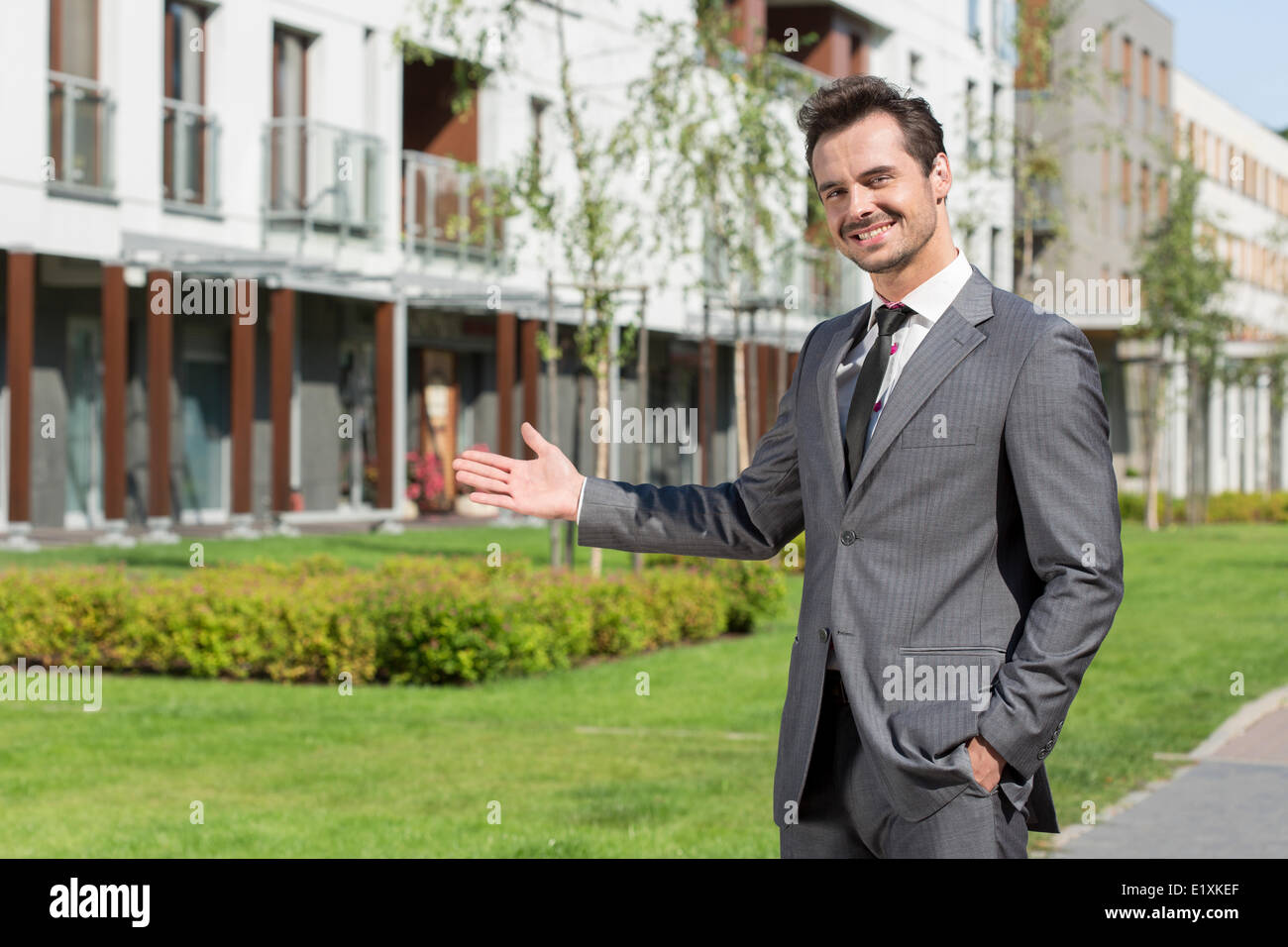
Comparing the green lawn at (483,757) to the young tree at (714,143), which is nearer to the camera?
the green lawn at (483,757)

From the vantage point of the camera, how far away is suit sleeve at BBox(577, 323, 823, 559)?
3.54 meters

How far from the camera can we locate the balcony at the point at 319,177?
24.8 m

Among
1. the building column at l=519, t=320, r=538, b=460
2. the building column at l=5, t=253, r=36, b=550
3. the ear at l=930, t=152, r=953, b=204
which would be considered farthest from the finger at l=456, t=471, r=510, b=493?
the building column at l=519, t=320, r=538, b=460

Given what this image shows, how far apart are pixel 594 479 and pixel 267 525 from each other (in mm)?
20913

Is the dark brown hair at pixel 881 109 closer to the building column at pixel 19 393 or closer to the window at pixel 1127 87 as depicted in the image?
the building column at pixel 19 393

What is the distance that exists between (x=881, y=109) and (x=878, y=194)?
16 centimetres

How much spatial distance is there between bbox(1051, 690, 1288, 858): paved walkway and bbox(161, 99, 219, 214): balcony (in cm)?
1668

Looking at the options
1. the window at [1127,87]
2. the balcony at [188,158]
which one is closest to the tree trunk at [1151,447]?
the window at [1127,87]

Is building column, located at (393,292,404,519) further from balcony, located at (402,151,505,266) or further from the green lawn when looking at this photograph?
the green lawn

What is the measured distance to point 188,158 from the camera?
23.4 meters

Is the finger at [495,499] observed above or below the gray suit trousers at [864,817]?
above

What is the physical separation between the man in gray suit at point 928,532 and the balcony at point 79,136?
19.5 metres

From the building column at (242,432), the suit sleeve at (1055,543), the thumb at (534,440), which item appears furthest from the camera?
the building column at (242,432)
